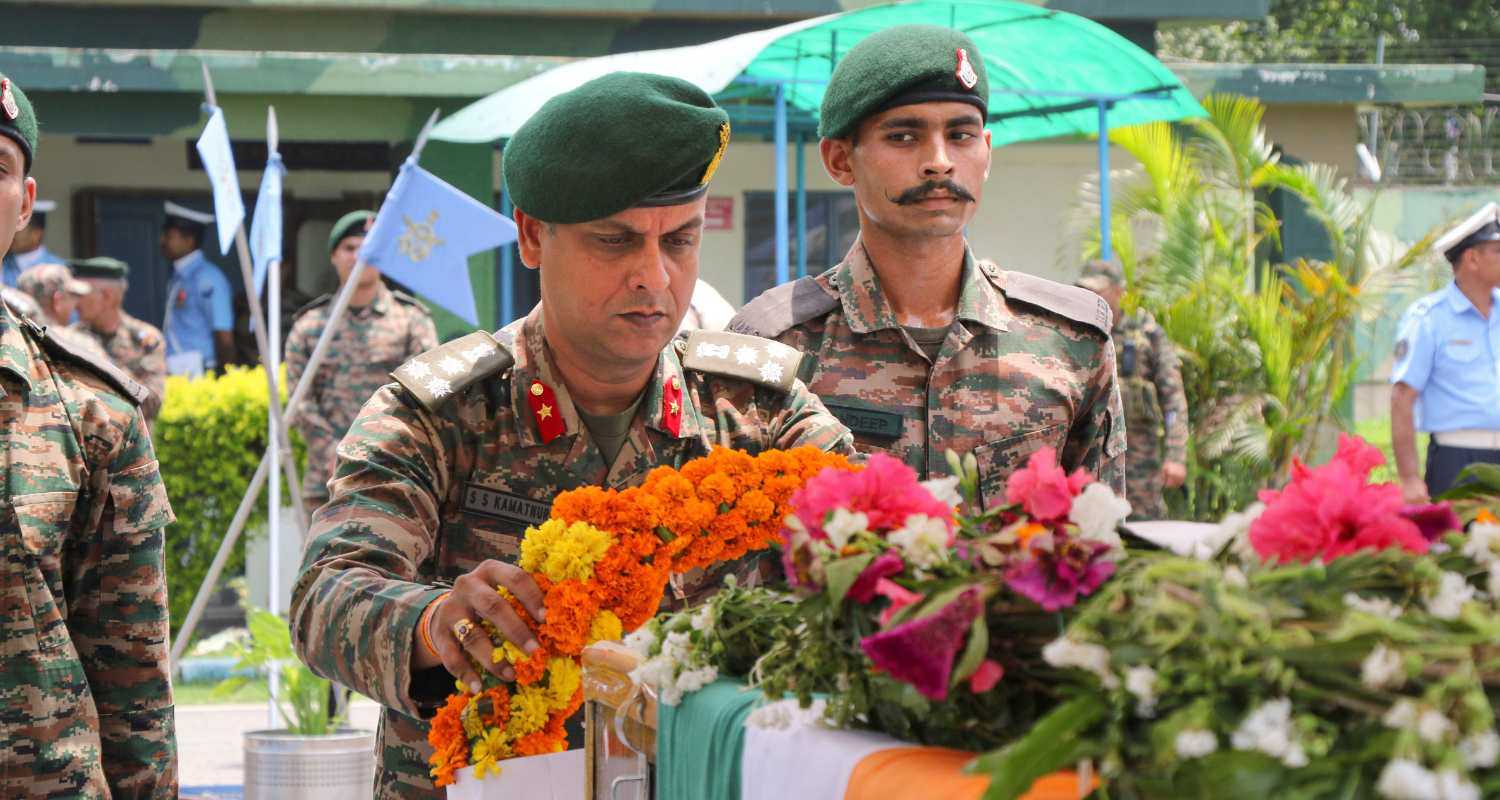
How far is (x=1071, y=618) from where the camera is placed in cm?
126

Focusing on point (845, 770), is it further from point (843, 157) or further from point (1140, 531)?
point (843, 157)

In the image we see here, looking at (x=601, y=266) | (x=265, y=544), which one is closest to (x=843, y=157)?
(x=601, y=266)

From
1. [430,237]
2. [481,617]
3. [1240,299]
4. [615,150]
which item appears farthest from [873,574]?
[1240,299]

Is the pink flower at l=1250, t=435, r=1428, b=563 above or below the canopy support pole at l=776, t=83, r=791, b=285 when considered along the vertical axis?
below

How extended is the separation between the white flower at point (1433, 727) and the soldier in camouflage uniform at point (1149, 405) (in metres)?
9.15

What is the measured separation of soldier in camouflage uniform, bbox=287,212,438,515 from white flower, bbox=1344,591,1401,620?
26.5 ft

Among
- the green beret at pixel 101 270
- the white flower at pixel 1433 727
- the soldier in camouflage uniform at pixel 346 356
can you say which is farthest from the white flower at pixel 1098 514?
the green beret at pixel 101 270

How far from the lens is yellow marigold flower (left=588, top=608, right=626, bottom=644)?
200cm

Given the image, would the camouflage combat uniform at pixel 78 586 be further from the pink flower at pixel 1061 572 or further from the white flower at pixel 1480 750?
the white flower at pixel 1480 750

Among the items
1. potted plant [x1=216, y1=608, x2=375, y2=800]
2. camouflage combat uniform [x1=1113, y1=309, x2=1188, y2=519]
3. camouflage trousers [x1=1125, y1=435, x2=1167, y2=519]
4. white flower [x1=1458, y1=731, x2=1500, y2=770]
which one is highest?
white flower [x1=1458, y1=731, x2=1500, y2=770]

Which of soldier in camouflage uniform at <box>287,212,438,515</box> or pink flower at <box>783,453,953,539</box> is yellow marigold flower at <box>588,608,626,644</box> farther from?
soldier in camouflage uniform at <box>287,212,438,515</box>

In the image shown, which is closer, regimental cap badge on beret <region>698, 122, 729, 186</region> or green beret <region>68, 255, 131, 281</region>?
regimental cap badge on beret <region>698, 122, 729, 186</region>

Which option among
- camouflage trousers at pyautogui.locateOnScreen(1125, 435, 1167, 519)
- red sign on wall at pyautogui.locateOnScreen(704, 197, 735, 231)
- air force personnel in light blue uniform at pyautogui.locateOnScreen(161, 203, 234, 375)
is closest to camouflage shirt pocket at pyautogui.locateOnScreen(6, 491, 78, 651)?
camouflage trousers at pyautogui.locateOnScreen(1125, 435, 1167, 519)

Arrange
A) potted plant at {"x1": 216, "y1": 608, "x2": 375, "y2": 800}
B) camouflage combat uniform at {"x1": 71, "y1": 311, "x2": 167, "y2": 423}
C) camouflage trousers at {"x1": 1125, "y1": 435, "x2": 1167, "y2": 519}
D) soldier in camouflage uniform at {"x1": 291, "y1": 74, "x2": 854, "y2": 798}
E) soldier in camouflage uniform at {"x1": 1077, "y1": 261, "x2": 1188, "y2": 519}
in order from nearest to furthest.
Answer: soldier in camouflage uniform at {"x1": 291, "y1": 74, "x2": 854, "y2": 798}
potted plant at {"x1": 216, "y1": 608, "x2": 375, "y2": 800}
camouflage combat uniform at {"x1": 71, "y1": 311, "x2": 167, "y2": 423}
soldier in camouflage uniform at {"x1": 1077, "y1": 261, "x2": 1188, "y2": 519}
camouflage trousers at {"x1": 1125, "y1": 435, "x2": 1167, "y2": 519}
